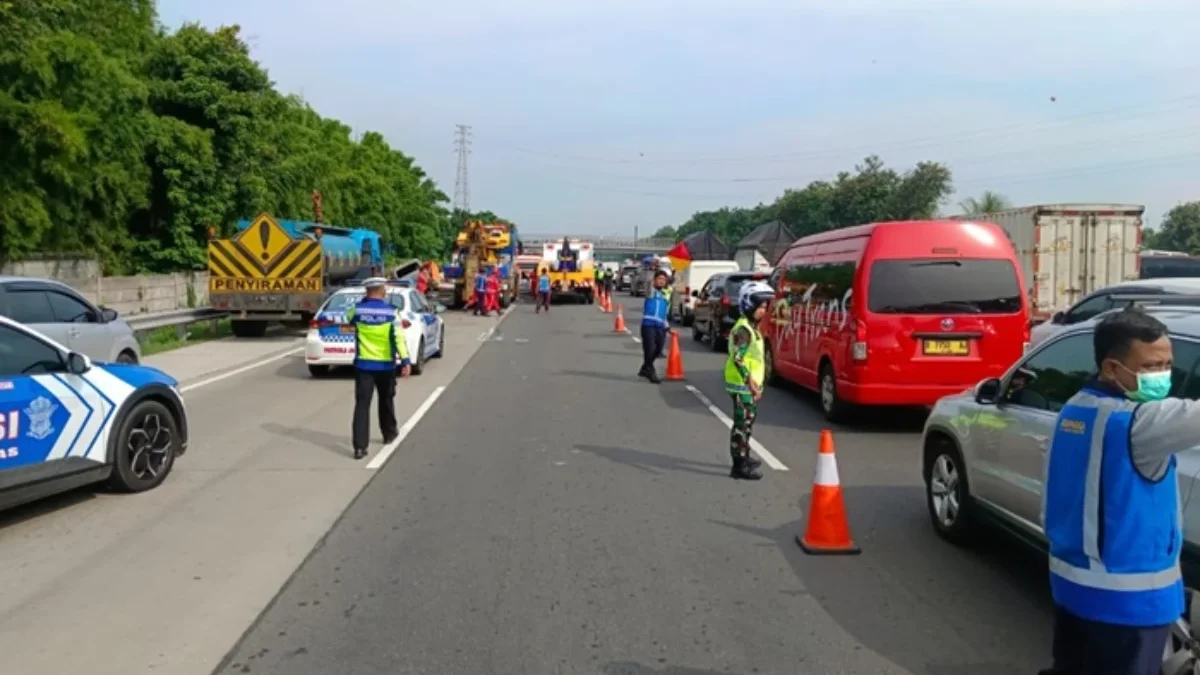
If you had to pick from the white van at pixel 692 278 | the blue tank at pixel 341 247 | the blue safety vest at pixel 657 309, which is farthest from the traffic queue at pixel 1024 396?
the blue tank at pixel 341 247

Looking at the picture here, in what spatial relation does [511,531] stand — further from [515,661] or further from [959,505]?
[959,505]

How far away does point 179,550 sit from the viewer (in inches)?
263

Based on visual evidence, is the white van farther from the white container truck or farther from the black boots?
the black boots

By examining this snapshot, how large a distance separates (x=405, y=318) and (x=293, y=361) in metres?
3.58

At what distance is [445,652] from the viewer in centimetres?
497

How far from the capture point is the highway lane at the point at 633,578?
16.3 ft

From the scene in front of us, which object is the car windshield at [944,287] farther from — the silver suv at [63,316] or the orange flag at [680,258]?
the orange flag at [680,258]

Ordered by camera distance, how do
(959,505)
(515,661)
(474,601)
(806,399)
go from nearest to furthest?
1. (515,661)
2. (474,601)
3. (959,505)
4. (806,399)

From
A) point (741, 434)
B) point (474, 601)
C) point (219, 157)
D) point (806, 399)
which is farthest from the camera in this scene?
point (219, 157)

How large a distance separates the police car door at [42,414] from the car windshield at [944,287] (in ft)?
24.5

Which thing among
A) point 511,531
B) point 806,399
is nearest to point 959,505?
point 511,531

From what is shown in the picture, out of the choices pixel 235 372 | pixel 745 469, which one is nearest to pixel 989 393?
pixel 745 469

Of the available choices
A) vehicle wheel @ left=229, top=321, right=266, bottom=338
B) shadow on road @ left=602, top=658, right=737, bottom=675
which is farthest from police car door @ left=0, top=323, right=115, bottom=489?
vehicle wheel @ left=229, top=321, right=266, bottom=338

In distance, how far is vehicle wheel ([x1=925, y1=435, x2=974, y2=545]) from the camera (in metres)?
6.68
